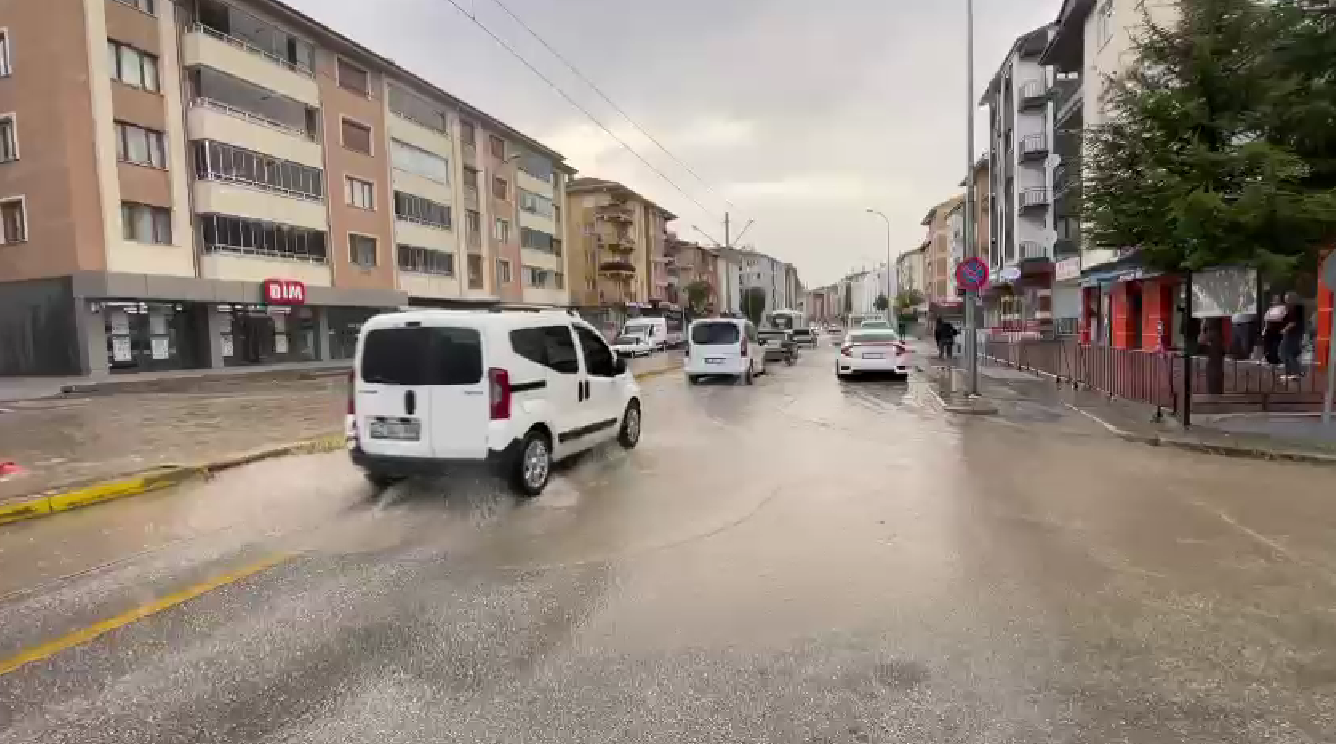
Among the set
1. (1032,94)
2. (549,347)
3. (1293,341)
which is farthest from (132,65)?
(1032,94)

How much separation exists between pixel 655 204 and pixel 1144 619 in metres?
89.1

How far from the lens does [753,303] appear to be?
14725cm

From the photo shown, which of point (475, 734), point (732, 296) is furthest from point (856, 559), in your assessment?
point (732, 296)

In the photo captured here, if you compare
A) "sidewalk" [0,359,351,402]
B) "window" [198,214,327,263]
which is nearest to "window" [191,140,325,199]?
"window" [198,214,327,263]

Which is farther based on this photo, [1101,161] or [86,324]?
[86,324]

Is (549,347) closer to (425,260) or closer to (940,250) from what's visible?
(425,260)

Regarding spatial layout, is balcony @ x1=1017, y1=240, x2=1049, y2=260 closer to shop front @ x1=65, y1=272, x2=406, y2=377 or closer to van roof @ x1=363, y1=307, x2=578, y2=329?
shop front @ x1=65, y1=272, x2=406, y2=377

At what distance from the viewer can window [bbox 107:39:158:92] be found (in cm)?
2886

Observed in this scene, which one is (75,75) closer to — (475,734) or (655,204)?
(475,734)

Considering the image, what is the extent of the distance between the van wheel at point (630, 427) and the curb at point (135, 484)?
3919 millimetres

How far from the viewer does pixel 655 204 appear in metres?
91.1

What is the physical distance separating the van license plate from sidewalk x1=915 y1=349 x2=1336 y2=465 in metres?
9.64

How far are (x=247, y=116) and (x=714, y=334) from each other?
23946 mm

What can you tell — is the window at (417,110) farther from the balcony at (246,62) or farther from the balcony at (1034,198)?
the balcony at (1034,198)
